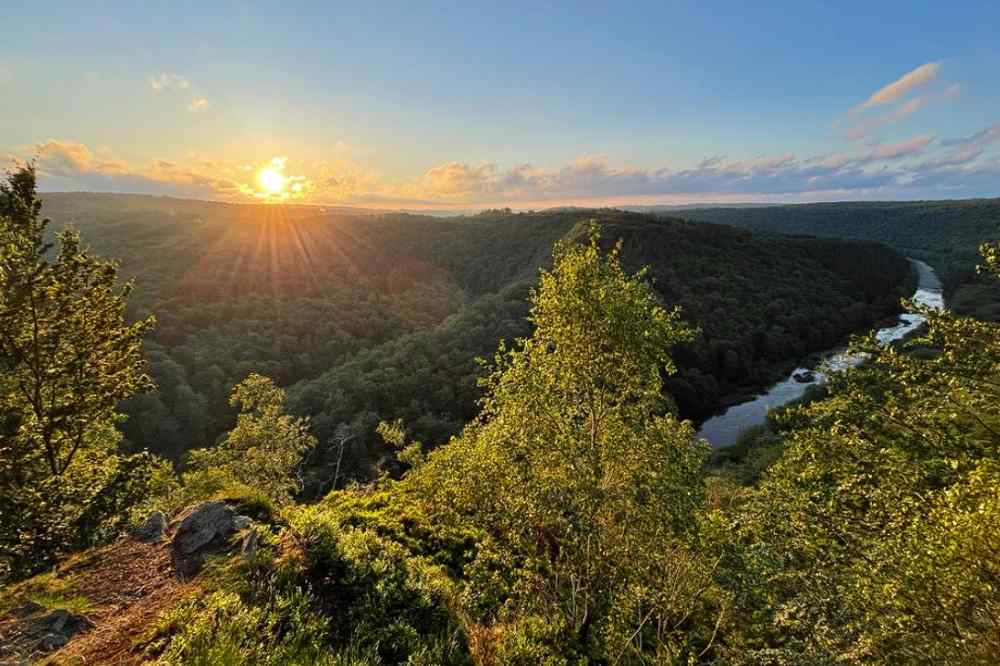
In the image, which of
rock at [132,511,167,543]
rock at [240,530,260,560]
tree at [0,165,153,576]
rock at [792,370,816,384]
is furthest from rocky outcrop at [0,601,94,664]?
rock at [792,370,816,384]

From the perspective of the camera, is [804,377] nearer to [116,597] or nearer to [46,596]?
[116,597]

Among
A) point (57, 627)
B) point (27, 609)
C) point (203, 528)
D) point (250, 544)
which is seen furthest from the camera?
point (203, 528)

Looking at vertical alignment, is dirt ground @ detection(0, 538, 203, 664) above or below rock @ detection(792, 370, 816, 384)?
above

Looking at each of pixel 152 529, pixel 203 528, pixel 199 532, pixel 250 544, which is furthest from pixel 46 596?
pixel 250 544

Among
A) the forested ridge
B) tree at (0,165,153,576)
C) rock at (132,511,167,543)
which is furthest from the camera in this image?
rock at (132,511,167,543)

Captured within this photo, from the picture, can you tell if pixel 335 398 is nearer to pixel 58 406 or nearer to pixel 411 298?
pixel 58 406

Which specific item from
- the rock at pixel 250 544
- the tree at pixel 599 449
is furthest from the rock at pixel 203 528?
the tree at pixel 599 449

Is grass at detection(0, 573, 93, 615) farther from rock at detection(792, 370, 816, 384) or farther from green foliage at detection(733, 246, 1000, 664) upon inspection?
rock at detection(792, 370, 816, 384)
